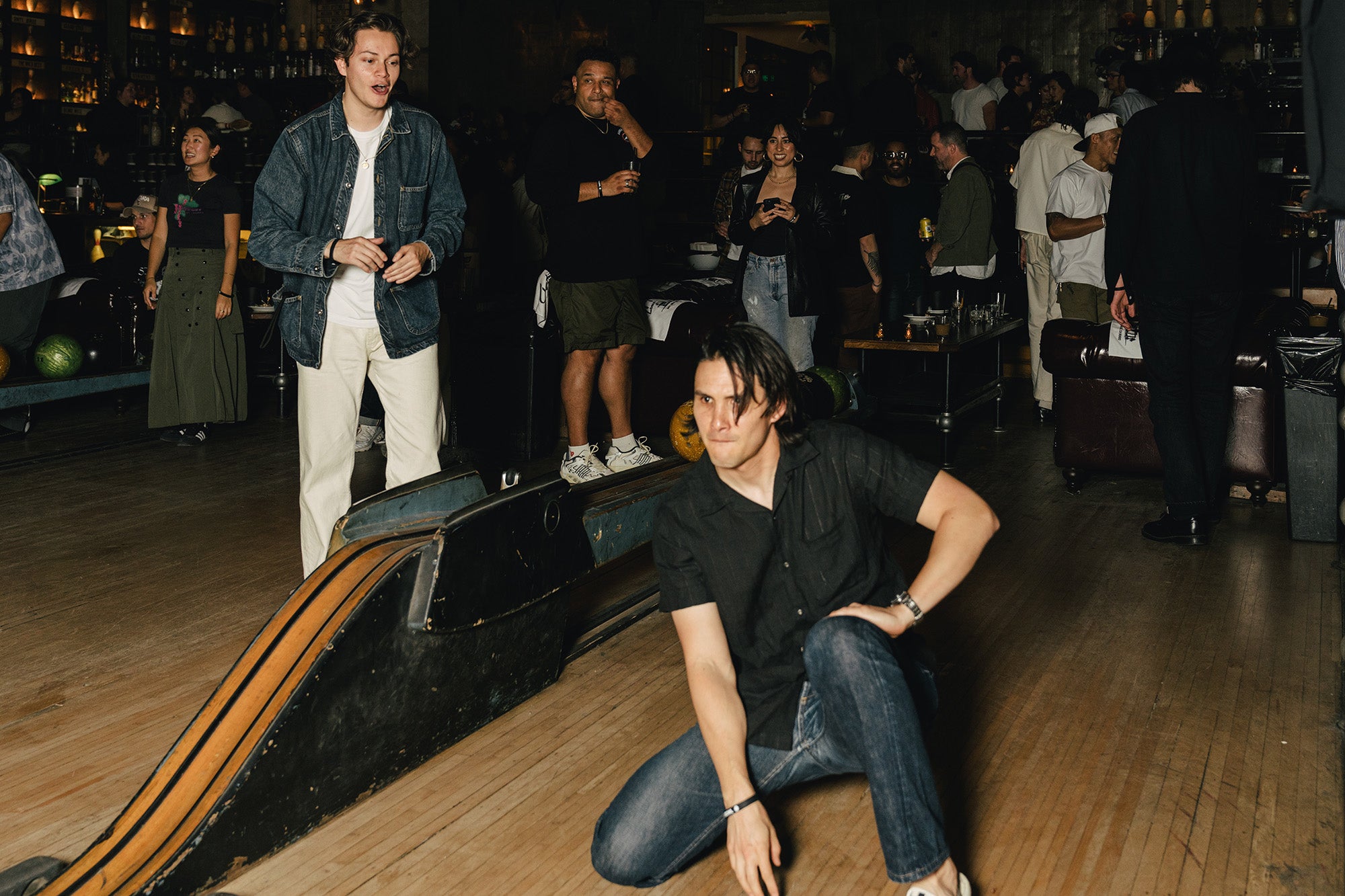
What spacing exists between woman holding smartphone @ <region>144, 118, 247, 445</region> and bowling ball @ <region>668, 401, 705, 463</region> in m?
2.59

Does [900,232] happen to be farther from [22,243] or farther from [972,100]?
[22,243]

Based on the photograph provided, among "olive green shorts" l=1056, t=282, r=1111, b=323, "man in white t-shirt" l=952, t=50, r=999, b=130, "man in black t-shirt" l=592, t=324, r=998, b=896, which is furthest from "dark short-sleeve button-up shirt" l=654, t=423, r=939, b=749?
"man in white t-shirt" l=952, t=50, r=999, b=130

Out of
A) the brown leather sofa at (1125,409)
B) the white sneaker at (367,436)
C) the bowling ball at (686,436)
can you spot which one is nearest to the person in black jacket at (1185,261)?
the brown leather sofa at (1125,409)

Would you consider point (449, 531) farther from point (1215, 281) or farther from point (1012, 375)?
point (1012, 375)

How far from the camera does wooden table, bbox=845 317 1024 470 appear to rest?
610 cm

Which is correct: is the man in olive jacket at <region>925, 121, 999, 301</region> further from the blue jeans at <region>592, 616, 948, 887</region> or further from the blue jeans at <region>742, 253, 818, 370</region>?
the blue jeans at <region>592, 616, 948, 887</region>

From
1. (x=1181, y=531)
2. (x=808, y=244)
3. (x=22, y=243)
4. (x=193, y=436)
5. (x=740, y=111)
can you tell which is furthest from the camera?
(x=740, y=111)

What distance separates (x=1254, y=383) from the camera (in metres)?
5.23

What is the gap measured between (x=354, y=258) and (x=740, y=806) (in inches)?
73.8

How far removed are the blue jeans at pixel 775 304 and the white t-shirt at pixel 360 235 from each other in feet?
8.73

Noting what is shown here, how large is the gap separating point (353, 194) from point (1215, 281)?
10.4 feet

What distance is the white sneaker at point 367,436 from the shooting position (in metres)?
6.20

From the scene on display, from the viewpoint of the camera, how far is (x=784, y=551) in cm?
231

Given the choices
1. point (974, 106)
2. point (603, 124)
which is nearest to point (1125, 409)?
point (603, 124)
